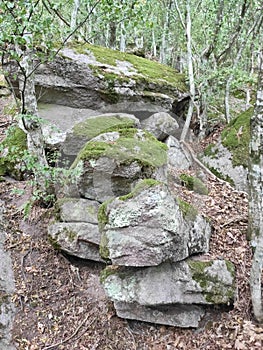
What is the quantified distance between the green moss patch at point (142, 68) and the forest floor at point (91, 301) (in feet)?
17.1

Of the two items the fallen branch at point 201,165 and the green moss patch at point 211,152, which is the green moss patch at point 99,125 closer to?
the fallen branch at point 201,165

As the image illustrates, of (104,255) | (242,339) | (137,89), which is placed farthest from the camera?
(137,89)

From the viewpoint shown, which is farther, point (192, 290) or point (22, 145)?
point (22, 145)

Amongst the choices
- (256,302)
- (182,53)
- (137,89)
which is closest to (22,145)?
(137,89)

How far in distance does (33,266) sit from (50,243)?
551 millimetres

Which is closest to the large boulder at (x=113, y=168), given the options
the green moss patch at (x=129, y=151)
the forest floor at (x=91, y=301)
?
the green moss patch at (x=129, y=151)

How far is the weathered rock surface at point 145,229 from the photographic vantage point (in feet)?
14.3

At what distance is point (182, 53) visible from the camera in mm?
16312

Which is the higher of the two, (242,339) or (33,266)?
(242,339)

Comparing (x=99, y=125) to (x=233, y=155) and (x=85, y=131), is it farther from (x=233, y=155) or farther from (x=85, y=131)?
(x=233, y=155)

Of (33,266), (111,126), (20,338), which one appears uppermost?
(111,126)

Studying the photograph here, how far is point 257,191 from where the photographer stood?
4.69 metres

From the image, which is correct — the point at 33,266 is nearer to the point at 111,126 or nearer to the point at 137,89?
the point at 111,126

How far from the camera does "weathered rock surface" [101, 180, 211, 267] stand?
4.36 meters
